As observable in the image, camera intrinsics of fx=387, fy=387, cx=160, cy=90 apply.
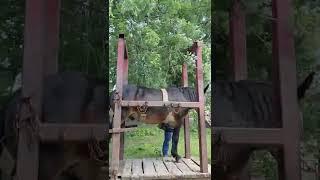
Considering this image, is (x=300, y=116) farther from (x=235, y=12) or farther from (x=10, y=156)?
(x=10, y=156)

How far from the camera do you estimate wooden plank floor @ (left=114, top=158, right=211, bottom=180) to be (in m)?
2.55

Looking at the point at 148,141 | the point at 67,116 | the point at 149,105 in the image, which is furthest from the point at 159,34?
the point at 67,116

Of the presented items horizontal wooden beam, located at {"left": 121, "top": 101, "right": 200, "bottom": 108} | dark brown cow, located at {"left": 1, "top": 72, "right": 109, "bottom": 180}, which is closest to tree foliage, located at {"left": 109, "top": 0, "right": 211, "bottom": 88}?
horizontal wooden beam, located at {"left": 121, "top": 101, "right": 200, "bottom": 108}

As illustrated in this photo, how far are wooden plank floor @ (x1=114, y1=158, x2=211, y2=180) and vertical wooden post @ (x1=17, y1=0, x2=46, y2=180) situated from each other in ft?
5.47

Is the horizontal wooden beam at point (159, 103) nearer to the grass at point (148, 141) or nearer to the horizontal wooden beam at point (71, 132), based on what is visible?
the grass at point (148, 141)

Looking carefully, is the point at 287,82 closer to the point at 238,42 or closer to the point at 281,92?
the point at 281,92

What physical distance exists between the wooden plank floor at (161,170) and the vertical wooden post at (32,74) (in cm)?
167

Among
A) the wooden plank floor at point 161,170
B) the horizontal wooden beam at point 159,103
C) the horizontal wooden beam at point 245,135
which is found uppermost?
the horizontal wooden beam at point 159,103

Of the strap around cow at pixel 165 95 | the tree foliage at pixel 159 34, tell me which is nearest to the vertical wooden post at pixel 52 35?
the strap around cow at pixel 165 95

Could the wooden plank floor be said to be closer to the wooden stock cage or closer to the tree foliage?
the tree foliage

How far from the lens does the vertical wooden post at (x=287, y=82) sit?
91cm

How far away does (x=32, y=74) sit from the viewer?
0.89m

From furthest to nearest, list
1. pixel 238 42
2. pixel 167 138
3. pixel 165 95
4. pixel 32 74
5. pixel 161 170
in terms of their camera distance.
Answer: pixel 167 138 < pixel 165 95 < pixel 161 170 < pixel 238 42 < pixel 32 74

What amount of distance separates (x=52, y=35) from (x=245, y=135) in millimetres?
532
